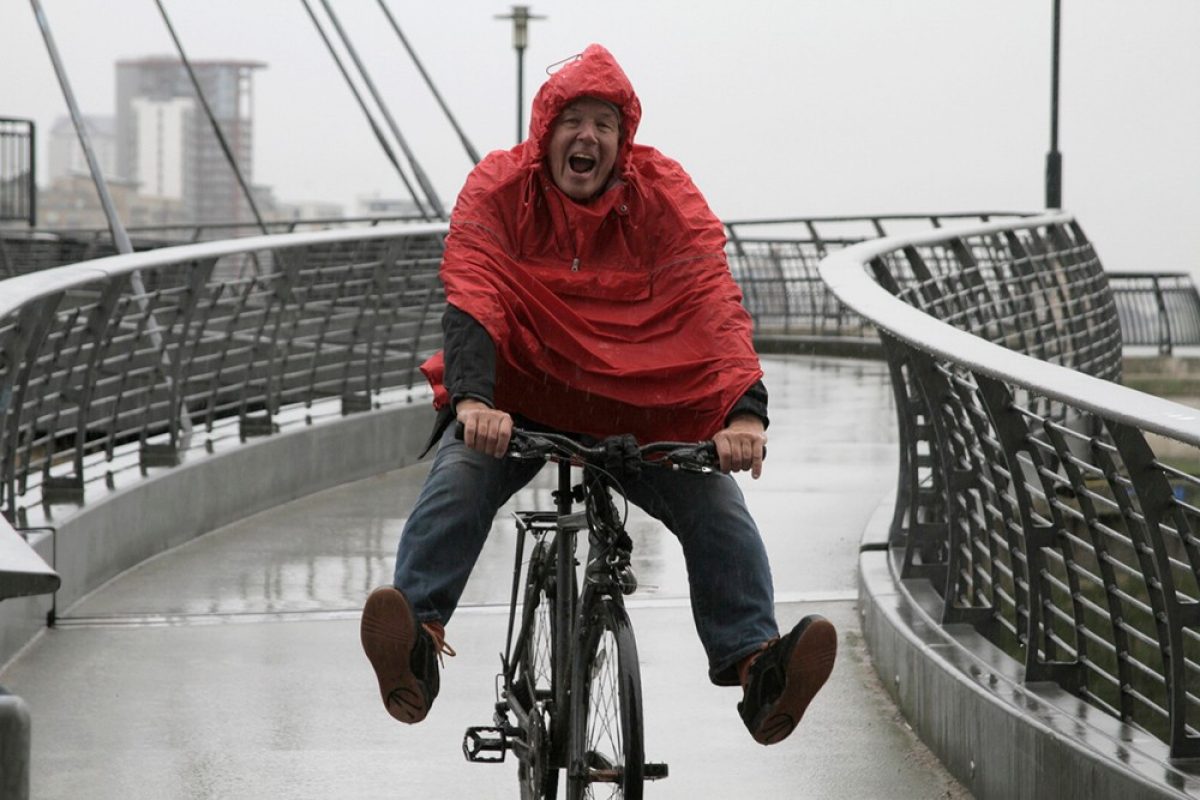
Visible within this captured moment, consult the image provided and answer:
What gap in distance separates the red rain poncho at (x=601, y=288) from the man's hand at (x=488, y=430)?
40cm

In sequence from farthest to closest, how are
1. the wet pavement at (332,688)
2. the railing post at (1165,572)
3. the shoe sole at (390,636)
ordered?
the wet pavement at (332,688)
the shoe sole at (390,636)
the railing post at (1165,572)

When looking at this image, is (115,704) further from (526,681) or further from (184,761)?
(526,681)

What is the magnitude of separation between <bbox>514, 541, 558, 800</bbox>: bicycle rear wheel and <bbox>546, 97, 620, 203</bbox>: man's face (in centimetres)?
75

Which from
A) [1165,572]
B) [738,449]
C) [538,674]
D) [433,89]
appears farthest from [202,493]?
[433,89]

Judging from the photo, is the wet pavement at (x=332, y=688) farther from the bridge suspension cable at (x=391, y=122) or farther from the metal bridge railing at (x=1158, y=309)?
the metal bridge railing at (x=1158, y=309)

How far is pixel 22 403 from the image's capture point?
6551 millimetres

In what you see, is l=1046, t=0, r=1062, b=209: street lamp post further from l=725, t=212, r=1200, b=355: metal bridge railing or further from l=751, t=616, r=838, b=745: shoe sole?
l=751, t=616, r=838, b=745: shoe sole

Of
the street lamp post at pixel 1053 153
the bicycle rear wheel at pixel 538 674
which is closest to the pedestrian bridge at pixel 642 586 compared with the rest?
the bicycle rear wheel at pixel 538 674

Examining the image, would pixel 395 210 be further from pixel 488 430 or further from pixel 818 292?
pixel 488 430

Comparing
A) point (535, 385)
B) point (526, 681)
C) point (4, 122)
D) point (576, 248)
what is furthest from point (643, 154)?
point (4, 122)

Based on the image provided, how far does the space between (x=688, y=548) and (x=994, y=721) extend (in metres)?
0.95

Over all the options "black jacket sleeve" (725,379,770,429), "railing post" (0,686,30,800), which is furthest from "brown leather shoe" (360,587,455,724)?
"railing post" (0,686,30,800)

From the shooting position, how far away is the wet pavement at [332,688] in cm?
502

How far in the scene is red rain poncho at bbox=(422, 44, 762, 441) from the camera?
163 inches
